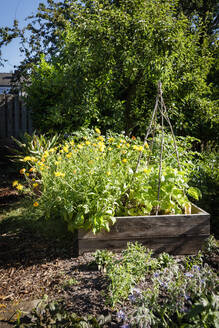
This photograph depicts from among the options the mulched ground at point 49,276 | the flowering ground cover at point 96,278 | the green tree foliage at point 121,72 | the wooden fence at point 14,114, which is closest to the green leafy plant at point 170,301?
the flowering ground cover at point 96,278

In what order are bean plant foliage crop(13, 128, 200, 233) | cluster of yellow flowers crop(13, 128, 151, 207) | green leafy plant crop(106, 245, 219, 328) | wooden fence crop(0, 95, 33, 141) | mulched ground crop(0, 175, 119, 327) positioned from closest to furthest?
1. green leafy plant crop(106, 245, 219, 328)
2. mulched ground crop(0, 175, 119, 327)
3. bean plant foliage crop(13, 128, 200, 233)
4. cluster of yellow flowers crop(13, 128, 151, 207)
5. wooden fence crop(0, 95, 33, 141)

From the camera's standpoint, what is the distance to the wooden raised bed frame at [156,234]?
2.58 m

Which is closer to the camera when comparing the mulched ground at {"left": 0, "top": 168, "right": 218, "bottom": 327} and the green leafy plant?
the green leafy plant

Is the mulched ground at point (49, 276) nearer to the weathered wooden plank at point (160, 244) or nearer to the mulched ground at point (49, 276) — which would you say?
the mulched ground at point (49, 276)

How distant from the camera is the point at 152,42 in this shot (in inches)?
190

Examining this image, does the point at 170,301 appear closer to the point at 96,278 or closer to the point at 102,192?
the point at 96,278

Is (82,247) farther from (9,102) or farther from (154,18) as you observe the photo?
(9,102)

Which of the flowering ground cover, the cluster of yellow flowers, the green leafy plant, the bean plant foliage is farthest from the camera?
the cluster of yellow flowers

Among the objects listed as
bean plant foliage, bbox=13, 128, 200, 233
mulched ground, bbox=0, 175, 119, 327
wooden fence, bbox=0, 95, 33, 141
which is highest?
wooden fence, bbox=0, 95, 33, 141

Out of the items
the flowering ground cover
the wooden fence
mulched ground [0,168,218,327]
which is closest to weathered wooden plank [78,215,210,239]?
the flowering ground cover

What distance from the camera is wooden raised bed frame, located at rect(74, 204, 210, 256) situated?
2584 millimetres

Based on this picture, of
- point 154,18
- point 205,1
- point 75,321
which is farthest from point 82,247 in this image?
point 205,1

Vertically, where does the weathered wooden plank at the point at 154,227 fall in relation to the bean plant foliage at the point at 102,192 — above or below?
below

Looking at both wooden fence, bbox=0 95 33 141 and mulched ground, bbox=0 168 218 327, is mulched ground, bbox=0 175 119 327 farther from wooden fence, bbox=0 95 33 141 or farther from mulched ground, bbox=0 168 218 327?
wooden fence, bbox=0 95 33 141
